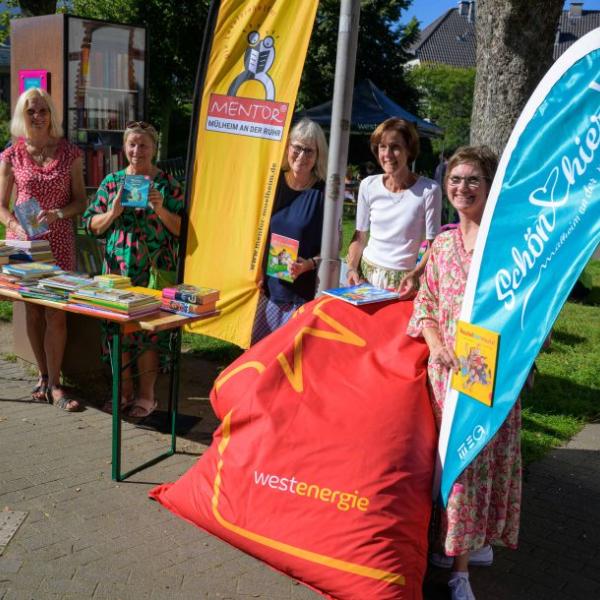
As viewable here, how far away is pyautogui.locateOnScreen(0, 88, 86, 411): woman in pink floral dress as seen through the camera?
4949 millimetres

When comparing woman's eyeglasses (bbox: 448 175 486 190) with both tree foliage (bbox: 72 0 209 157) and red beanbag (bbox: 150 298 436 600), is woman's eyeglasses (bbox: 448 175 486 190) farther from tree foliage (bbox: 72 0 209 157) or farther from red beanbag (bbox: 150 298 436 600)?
tree foliage (bbox: 72 0 209 157)

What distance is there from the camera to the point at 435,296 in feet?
10.5

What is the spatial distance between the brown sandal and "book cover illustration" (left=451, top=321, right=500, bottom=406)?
310 cm

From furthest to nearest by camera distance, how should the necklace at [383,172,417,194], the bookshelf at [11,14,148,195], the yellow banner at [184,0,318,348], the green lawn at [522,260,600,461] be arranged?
1. the bookshelf at [11,14,148,195]
2. the green lawn at [522,260,600,461]
3. the yellow banner at [184,0,318,348]
4. the necklace at [383,172,417,194]

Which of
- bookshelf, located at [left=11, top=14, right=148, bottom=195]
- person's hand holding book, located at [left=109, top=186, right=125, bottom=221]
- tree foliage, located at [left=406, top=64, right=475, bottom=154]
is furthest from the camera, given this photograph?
tree foliage, located at [left=406, top=64, right=475, bottom=154]

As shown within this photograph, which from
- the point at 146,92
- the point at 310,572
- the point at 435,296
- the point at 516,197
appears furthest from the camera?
the point at 146,92

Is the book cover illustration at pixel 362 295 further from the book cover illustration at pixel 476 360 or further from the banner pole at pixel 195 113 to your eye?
the banner pole at pixel 195 113

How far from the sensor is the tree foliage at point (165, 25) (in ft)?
81.8

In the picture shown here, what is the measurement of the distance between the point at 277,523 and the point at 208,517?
0.43 metres

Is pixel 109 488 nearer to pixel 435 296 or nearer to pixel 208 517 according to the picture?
pixel 208 517

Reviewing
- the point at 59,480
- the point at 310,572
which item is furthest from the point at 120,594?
the point at 59,480

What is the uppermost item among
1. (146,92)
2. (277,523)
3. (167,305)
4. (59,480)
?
(146,92)

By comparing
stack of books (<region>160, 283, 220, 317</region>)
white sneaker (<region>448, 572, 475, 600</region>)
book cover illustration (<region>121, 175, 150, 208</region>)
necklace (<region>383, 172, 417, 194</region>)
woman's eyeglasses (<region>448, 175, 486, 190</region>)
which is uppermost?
woman's eyeglasses (<region>448, 175, 486, 190</region>)

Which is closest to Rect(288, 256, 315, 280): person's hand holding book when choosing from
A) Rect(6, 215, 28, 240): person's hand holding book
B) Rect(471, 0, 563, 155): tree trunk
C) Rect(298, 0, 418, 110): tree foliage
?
Rect(6, 215, 28, 240): person's hand holding book
